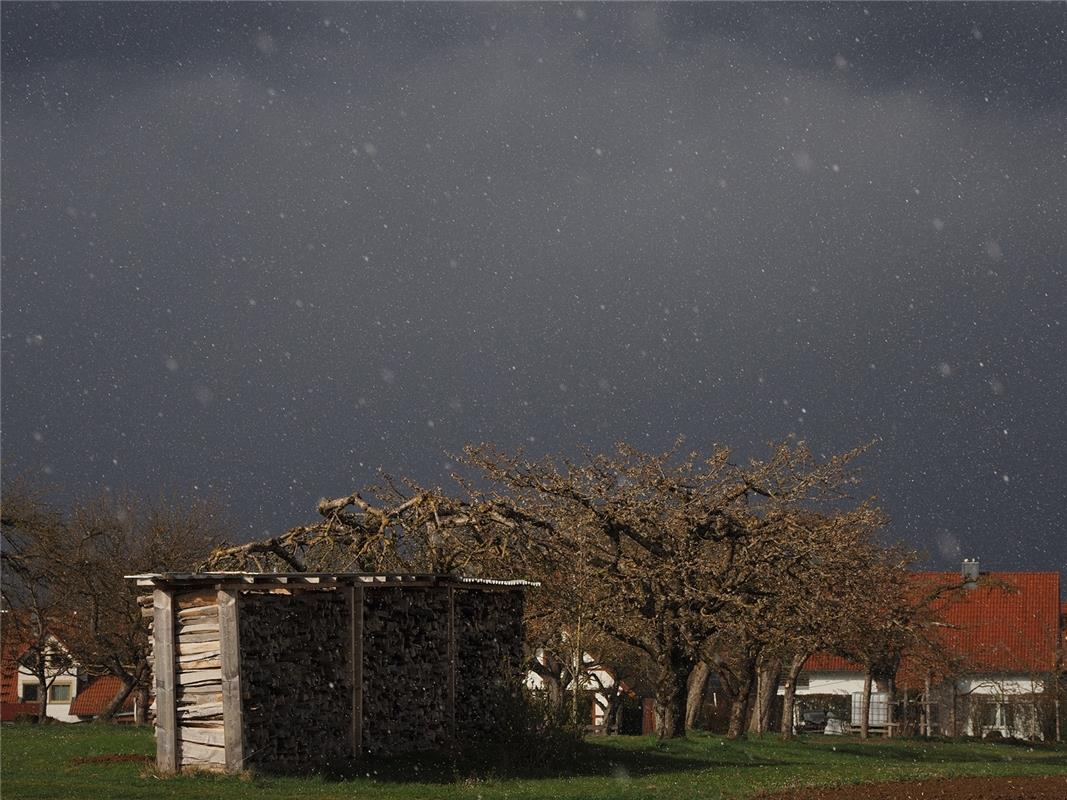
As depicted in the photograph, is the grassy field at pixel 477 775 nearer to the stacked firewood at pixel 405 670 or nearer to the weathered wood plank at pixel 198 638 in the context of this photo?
the stacked firewood at pixel 405 670

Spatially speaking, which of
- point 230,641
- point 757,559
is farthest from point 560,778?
point 757,559

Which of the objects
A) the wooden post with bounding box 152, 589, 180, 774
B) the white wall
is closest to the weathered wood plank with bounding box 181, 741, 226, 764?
the wooden post with bounding box 152, 589, 180, 774

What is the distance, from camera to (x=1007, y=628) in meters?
62.0

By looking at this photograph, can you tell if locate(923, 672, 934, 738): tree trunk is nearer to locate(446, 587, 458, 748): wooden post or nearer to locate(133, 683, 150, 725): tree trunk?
locate(133, 683, 150, 725): tree trunk

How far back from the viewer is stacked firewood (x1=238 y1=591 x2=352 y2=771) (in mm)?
18406

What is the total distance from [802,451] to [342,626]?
552 inches

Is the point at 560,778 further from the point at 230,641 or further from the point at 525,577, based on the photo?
the point at 525,577

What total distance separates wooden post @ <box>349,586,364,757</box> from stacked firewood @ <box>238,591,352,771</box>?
0.07m

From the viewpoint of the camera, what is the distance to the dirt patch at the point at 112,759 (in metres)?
20.3

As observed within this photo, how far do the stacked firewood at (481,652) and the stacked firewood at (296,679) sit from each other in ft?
9.14

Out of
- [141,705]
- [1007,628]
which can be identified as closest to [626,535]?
[141,705]

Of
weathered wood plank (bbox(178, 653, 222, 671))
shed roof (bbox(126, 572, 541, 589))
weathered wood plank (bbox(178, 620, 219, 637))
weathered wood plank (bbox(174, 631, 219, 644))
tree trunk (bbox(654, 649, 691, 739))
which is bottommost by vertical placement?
tree trunk (bbox(654, 649, 691, 739))

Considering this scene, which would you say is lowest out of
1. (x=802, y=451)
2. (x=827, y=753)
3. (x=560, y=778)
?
(x=827, y=753)

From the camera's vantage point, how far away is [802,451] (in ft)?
99.9
